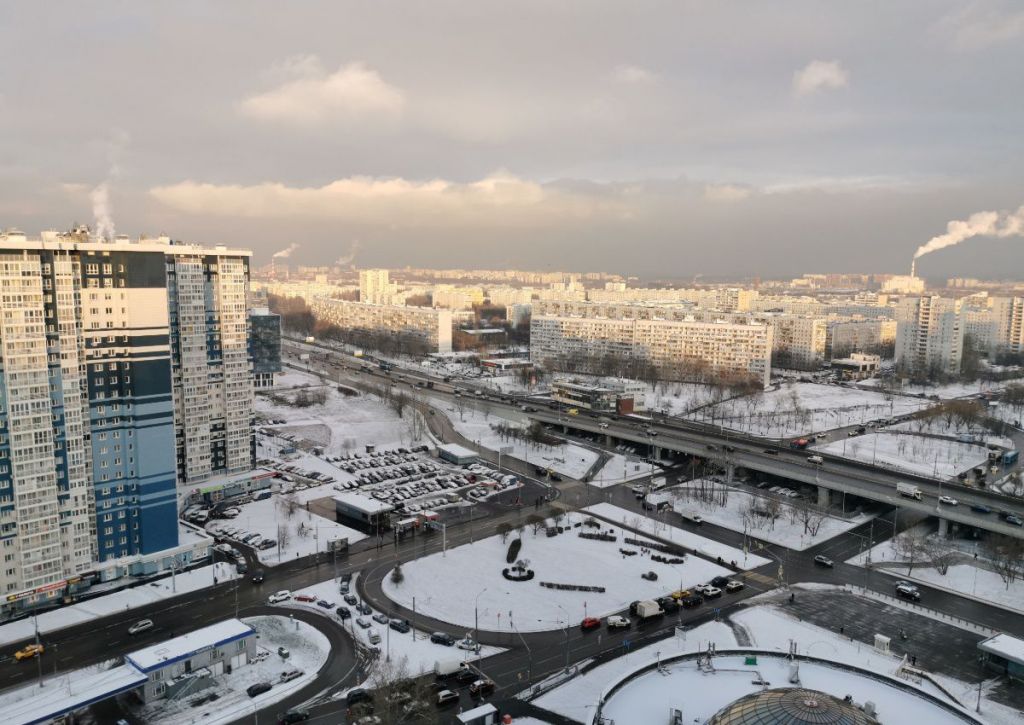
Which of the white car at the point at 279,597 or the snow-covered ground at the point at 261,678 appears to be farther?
the white car at the point at 279,597

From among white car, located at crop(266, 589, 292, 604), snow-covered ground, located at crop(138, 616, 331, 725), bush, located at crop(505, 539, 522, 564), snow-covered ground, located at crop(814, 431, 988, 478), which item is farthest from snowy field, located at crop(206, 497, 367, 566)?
snow-covered ground, located at crop(814, 431, 988, 478)

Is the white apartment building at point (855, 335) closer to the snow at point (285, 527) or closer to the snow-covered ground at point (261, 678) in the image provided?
the snow at point (285, 527)

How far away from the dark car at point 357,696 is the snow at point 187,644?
4428 mm

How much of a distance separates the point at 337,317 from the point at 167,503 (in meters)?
94.0

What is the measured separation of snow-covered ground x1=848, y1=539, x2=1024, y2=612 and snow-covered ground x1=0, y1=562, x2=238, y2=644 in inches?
1076

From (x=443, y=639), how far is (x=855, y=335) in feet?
326

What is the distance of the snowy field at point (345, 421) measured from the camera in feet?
170

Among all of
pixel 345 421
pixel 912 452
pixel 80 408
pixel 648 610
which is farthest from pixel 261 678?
pixel 912 452

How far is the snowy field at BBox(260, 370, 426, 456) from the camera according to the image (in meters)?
51.9

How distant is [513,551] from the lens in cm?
3228

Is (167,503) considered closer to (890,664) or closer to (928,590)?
(890,664)

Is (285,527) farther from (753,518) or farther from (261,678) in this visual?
(753,518)

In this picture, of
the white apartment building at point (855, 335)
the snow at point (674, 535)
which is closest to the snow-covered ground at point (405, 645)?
the snow at point (674, 535)

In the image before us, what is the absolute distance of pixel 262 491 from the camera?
40250 millimetres
